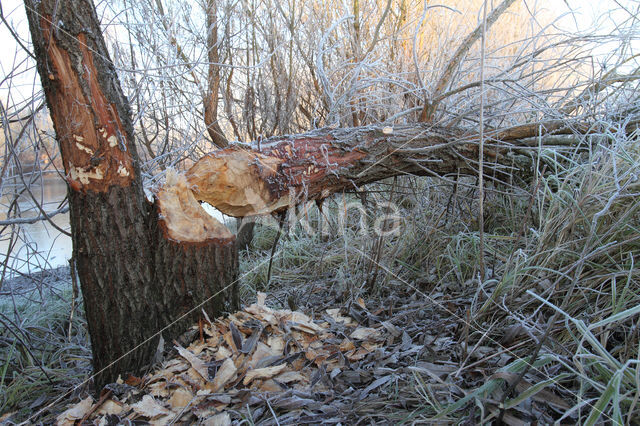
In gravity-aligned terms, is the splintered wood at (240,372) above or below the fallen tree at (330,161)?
below

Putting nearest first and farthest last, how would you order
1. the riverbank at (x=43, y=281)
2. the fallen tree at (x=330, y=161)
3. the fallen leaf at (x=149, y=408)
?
the fallen leaf at (x=149, y=408) < the fallen tree at (x=330, y=161) < the riverbank at (x=43, y=281)

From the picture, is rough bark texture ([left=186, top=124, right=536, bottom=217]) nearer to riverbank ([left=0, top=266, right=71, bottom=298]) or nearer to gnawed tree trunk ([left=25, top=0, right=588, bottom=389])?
gnawed tree trunk ([left=25, top=0, right=588, bottom=389])

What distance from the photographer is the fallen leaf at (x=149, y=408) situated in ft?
4.81

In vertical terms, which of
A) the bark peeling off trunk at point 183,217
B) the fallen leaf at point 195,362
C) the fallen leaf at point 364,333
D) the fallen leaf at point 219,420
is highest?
the bark peeling off trunk at point 183,217

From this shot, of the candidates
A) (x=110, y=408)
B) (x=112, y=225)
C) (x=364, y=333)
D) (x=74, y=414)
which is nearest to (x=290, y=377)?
(x=364, y=333)

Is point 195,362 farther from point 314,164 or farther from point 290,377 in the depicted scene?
point 314,164

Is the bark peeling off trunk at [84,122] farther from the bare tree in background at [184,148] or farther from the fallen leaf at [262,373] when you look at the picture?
the fallen leaf at [262,373]

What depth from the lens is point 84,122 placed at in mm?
1640

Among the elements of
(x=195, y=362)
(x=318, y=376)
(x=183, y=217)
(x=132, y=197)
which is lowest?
(x=318, y=376)

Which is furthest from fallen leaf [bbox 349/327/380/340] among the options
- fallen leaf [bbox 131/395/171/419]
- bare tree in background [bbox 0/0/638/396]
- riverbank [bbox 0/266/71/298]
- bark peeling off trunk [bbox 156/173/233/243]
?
riverbank [bbox 0/266/71/298]

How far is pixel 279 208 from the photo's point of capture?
2.15m

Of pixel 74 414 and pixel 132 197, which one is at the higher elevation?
pixel 132 197

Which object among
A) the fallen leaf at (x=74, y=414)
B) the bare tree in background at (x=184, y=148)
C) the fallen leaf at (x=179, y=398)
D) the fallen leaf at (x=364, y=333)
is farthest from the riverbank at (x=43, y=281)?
the fallen leaf at (x=364, y=333)

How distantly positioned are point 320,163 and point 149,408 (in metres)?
1.30
